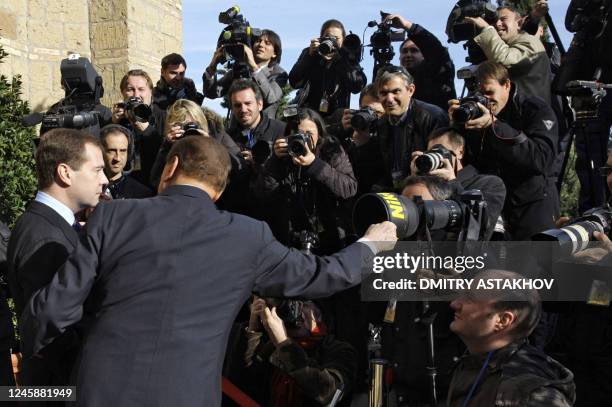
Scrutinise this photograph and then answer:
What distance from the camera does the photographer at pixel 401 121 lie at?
17.1ft

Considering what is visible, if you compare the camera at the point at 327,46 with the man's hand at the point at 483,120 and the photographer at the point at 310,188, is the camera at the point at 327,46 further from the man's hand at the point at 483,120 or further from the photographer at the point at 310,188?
the man's hand at the point at 483,120

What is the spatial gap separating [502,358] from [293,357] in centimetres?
160

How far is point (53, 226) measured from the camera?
11.7 ft

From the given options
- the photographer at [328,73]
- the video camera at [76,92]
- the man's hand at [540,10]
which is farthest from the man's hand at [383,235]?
the photographer at [328,73]

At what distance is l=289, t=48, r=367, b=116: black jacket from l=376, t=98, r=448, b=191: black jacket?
143 centimetres

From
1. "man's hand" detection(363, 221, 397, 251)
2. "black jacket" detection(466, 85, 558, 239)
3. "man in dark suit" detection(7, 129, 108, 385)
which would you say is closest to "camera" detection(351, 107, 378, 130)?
"black jacket" detection(466, 85, 558, 239)

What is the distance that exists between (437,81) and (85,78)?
2562 mm

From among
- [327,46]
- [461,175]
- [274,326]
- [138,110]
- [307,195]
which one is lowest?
[274,326]

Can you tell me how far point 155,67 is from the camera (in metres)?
9.40

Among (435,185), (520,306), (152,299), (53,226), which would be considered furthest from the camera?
(435,185)

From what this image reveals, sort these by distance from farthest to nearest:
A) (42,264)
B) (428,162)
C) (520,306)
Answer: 1. (428,162)
2. (42,264)
3. (520,306)

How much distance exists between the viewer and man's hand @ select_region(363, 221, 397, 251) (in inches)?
128

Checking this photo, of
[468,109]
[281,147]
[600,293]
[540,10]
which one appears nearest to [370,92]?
[281,147]

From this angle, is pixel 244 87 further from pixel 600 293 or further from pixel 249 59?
pixel 600 293
